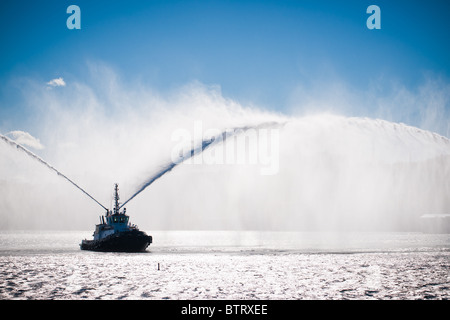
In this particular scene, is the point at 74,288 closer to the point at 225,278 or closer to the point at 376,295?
the point at 225,278

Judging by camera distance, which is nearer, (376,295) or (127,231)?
(376,295)

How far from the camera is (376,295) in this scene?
3691cm

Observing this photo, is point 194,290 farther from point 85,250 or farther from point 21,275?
point 85,250
